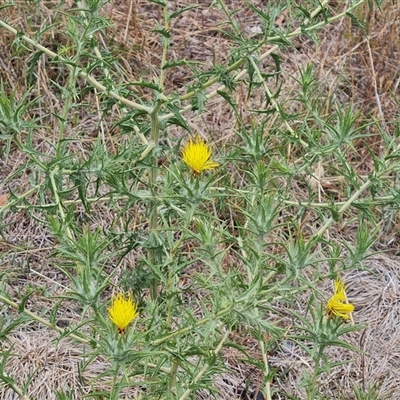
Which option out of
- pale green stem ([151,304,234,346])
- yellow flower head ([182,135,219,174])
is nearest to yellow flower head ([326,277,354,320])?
pale green stem ([151,304,234,346])

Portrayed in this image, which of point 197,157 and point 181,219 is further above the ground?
point 197,157

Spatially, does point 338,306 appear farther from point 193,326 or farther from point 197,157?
point 197,157

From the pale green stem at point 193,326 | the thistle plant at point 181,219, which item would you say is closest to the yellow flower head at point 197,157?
the thistle plant at point 181,219

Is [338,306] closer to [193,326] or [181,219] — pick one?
[193,326]

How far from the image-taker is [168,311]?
68.6 inches

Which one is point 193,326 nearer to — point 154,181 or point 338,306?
point 338,306

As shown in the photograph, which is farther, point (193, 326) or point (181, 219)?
point (181, 219)

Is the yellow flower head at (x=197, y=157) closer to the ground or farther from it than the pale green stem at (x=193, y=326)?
farther from it

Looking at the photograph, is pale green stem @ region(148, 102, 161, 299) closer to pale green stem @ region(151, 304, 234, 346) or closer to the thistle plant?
the thistle plant

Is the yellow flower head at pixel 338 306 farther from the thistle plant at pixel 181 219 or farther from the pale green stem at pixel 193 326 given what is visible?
the pale green stem at pixel 193 326

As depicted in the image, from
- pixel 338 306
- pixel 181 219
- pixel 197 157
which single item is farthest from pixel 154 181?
A: pixel 338 306

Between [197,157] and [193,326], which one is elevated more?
[197,157]

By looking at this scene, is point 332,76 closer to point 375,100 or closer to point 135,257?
point 375,100

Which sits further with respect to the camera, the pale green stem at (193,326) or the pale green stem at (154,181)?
the pale green stem at (154,181)
